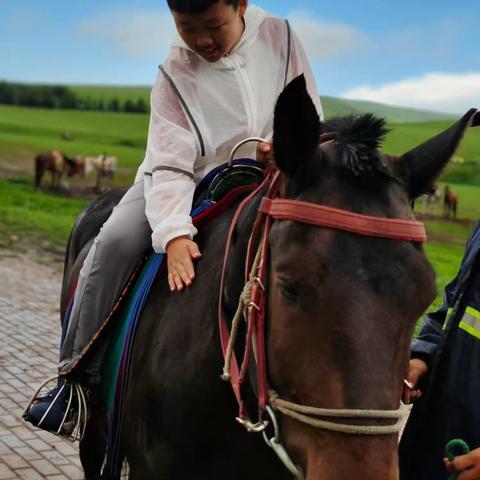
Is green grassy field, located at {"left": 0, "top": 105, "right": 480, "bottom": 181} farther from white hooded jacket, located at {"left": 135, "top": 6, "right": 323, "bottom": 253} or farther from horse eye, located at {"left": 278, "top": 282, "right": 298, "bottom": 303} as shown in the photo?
horse eye, located at {"left": 278, "top": 282, "right": 298, "bottom": 303}

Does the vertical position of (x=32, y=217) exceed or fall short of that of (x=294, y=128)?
it falls short

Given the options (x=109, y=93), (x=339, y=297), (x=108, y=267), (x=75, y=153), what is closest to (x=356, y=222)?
(x=339, y=297)

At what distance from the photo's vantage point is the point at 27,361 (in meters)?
7.31

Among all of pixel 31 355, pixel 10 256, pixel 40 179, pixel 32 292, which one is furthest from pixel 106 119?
pixel 31 355

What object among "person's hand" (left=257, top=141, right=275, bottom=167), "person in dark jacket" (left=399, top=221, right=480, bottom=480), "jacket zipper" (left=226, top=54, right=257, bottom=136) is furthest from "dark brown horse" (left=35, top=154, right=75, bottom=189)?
"person in dark jacket" (left=399, top=221, right=480, bottom=480)

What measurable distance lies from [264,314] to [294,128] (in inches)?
22.7

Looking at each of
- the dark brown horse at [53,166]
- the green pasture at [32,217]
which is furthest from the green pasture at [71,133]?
the green pasture at [32,217]

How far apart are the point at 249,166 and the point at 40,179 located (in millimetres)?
22887

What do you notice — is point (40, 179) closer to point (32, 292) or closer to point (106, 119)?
point (32, 292)

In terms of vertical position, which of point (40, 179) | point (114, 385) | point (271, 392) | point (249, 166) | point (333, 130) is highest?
point (333, 130)

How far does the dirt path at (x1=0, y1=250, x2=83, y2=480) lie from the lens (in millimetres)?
4930

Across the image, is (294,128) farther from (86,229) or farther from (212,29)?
(86,229)

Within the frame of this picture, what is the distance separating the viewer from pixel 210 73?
301 centimetres

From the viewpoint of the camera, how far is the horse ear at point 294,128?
6.31 feet
